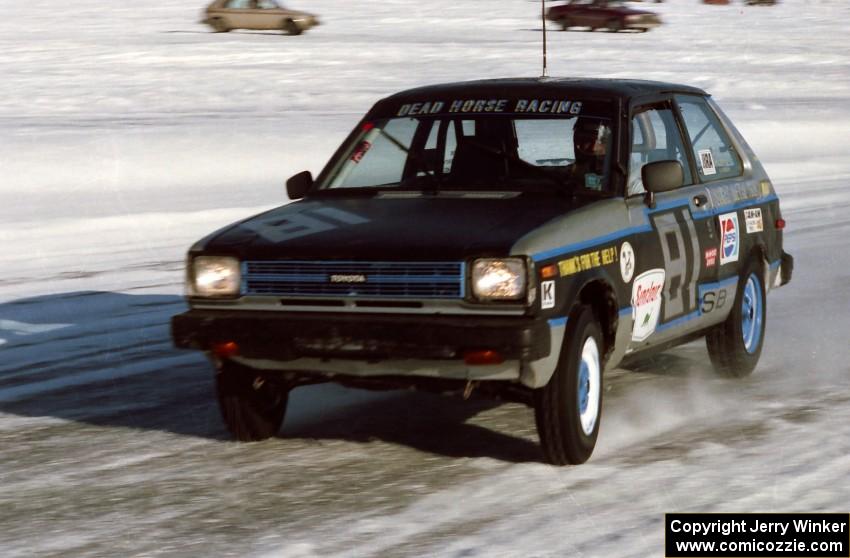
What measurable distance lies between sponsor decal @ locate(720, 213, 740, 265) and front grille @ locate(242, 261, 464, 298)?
91.6 inches

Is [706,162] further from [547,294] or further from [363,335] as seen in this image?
[363,335]

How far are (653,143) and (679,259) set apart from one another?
632 mm

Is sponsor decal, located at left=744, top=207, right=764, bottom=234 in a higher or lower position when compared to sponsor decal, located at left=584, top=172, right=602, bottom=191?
lower

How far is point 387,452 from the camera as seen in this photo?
6.50 metres

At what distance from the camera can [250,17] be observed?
139 feet

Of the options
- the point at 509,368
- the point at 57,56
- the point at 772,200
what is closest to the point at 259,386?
the point at 509,368

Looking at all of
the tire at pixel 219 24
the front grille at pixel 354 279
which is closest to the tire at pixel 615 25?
the tire at pixel 219 24

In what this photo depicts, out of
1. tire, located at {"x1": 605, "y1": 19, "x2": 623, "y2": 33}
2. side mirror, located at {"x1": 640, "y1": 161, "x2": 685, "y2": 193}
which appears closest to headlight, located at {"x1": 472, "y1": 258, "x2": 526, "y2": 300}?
side mirror, located at {"x1": 640, "y1": 161, "x2": 685, "y2": 193}

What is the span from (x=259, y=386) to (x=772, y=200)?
3435 millimetres

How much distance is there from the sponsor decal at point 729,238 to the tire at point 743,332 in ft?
0.64

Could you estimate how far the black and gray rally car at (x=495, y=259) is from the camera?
5.88 metres

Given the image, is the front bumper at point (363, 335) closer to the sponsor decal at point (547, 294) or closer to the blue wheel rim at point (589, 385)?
the sponsor decal at point (547, 294)

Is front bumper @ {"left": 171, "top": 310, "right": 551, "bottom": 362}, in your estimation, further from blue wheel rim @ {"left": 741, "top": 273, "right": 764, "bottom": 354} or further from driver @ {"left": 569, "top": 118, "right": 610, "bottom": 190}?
blue wheel rim @ {"left": 741, "top": 273, "right": 764, "bottom": 354}

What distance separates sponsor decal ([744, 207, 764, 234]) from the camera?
816cm
